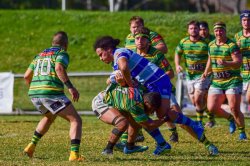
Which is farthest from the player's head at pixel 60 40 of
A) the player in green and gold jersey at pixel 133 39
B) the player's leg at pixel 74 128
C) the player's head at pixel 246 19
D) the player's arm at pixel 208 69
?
the player's head at pixel 246 19

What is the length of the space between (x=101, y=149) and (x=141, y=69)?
6.68 ft

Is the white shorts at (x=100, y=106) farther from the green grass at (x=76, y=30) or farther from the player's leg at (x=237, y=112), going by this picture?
the green grass at (x=76, y=30)

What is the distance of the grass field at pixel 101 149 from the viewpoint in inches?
490

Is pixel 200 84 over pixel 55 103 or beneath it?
beneath

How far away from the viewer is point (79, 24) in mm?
34344

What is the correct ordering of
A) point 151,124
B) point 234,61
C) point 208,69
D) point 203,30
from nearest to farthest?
point 151,124, point 234,61, point 208,69, point 203,30

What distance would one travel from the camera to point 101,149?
14.4 m

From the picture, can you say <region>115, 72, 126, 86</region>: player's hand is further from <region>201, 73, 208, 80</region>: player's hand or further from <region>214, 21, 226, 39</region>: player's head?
<region>201, 73, 208, 80</region>: player's hand

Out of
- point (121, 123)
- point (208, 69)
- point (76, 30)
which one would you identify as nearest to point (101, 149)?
point (121, 123)

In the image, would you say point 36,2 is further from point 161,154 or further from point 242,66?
point 161,154

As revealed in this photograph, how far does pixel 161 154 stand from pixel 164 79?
1.15m

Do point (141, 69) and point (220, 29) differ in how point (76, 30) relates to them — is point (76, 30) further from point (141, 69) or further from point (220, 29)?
point (141, 69)

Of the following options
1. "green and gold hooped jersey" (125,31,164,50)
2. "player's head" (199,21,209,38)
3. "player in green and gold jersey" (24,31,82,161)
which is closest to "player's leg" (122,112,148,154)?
"player in green and gold jersey" (24,31,82,161)

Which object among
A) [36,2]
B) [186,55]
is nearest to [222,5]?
[36,2]
